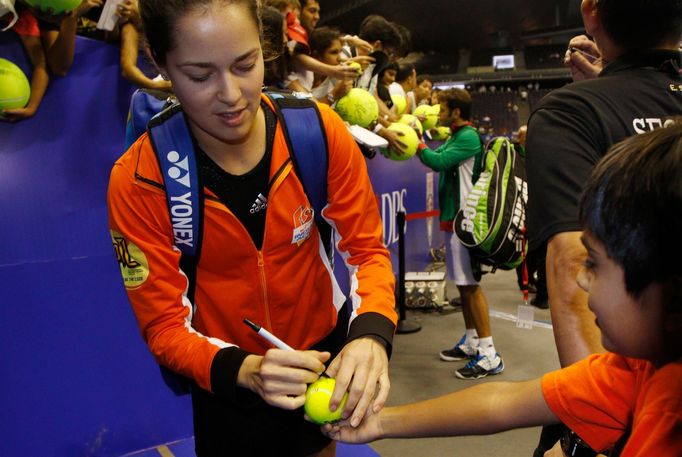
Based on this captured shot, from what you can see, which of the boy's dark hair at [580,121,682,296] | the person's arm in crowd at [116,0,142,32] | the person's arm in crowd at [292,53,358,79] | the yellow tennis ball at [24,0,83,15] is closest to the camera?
the boy's dark hair at [580,121,682,296]

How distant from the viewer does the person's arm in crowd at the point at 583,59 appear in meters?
1.59

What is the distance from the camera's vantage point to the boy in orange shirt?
0.73m

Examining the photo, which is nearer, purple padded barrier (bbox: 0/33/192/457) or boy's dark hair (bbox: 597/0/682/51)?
boy's dark hair (bbox: 597/0/682/51)

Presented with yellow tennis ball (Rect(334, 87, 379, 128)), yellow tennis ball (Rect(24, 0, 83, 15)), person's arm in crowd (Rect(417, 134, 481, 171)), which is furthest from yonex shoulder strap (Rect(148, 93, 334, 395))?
person's arm in crowd (Rect(417, 134, 481, 171))

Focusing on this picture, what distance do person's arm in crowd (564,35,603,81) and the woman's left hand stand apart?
3.13 feet

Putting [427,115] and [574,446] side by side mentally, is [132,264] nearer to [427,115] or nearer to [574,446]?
[574,446]

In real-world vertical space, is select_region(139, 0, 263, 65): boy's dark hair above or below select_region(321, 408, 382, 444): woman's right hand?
above

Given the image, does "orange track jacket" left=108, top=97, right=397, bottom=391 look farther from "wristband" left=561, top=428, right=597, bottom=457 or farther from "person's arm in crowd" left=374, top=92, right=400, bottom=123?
"person's arm in crowd" left=374, top=92, right=400, bottom=123

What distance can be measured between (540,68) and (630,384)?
1023 inches

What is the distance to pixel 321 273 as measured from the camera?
1.53 meters

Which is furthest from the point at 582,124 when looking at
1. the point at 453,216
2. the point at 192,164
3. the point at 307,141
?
the point at 453,216

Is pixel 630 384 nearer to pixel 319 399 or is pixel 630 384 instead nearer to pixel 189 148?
pixel 319 399

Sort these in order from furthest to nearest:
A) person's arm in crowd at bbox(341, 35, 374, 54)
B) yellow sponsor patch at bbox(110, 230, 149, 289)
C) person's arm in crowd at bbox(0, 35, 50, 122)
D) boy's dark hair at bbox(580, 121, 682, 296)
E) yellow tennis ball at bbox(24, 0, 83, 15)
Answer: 1. person's arm in crowd at bbox(341, 35, 374, 54)
2. person's arm in crowd at bbox(0, 35, 50, 122)
3. yellow tennis ball at bbox(24, 0, 83, 15)
4. yellow sponsor patch at bbox(110, 230, 149, 289)
5. boy's dark hair at bbox(580, 121, 682, 296)

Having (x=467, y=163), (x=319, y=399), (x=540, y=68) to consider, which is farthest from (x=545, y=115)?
(x=540, y=68)
